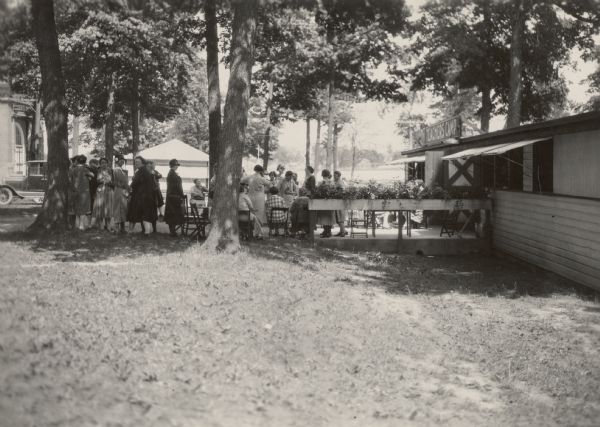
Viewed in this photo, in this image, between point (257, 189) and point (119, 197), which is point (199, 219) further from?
point (257, 189)

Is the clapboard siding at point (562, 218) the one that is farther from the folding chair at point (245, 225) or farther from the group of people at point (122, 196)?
the group of people at point (122, 196)

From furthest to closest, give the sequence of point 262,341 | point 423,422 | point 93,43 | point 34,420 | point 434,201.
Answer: point 93,43, point 434,201, point 262,341, point 423,422, point 34,420

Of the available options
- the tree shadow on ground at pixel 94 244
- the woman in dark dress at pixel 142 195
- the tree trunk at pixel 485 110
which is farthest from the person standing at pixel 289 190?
the tree trunk at pixel 485 110

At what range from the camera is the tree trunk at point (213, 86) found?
59.8 feet

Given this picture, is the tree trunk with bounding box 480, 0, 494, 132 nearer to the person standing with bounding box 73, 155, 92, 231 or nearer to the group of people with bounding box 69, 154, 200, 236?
the group of people with bounding box 69, 154, 200, 236

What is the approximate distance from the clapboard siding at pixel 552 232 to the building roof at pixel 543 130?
1343 mm

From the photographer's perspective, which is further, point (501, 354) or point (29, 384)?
point (501, 354)

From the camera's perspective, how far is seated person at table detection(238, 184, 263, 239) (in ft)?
50.7

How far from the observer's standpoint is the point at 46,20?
1440 centimetres

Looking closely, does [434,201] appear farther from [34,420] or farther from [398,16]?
[34,420]

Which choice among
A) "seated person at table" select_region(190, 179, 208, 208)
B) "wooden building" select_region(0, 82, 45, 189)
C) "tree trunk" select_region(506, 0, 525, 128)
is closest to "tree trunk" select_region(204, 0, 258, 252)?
"seated person at table" select_region(190, 179, 208, 208)

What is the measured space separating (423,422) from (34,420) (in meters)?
3.27

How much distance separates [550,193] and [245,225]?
6.85 meters

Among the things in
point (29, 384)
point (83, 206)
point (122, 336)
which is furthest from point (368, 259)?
point (29, 384)
